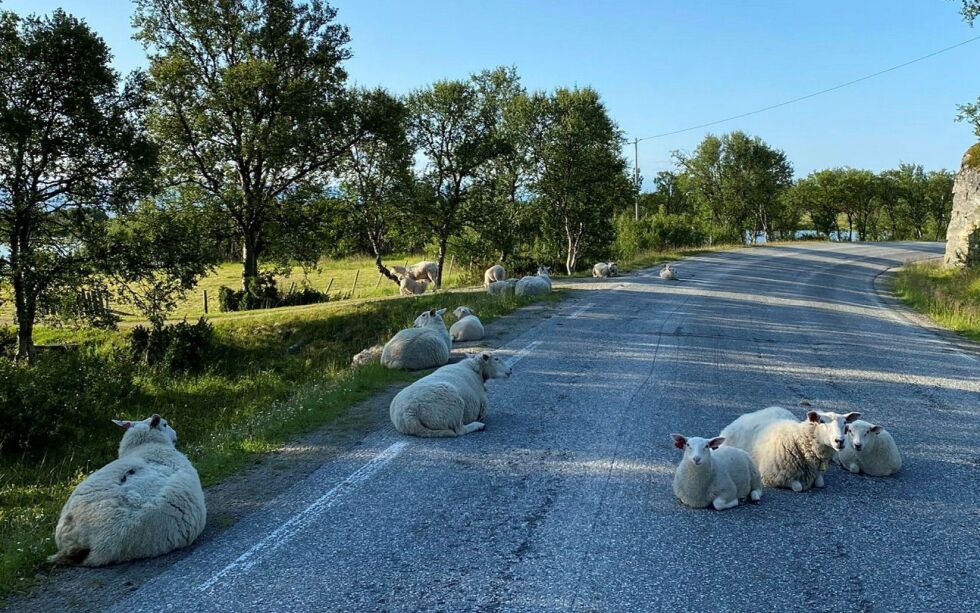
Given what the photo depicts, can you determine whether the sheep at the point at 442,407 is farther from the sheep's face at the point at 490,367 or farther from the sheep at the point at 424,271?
the sheep at the point at 424,271

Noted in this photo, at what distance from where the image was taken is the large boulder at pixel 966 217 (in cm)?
2875

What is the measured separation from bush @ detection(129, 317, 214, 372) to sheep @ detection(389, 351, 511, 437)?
16193mm

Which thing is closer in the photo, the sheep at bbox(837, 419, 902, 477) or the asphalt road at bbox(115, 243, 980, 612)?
the asphalt road at bbox(115, 243, 980, 612)

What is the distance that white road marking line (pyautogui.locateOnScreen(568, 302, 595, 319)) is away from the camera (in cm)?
1766

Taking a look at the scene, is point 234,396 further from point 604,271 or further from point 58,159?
point 604,271

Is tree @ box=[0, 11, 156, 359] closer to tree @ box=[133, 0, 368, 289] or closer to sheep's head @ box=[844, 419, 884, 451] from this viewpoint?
tree @ box=[133, 0, 368, 289]

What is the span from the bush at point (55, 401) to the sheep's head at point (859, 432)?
615 inches

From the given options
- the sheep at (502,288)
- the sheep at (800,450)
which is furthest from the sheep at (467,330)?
the sheep at (800,450)

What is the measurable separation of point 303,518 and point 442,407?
8.64 ft

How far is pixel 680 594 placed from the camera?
4.50m

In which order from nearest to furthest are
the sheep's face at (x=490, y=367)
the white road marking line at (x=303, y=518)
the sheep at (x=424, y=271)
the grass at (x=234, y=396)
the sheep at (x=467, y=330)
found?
1. the white road marking line at (x=303, y=518)
2. the grass at (x=234, y=396)
3. the sheep's face at (x=490, y=367)
4. the sheep at (x=467, y=330)
5. the sheep at (x=424, y=271)

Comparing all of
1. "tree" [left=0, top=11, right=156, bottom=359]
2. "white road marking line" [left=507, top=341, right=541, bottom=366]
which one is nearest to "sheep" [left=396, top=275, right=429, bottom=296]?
"tree" [left=0, top=11, right=156, bottom=359]

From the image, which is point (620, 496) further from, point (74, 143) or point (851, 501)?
point (74, 143)

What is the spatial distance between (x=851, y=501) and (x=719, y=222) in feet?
225
